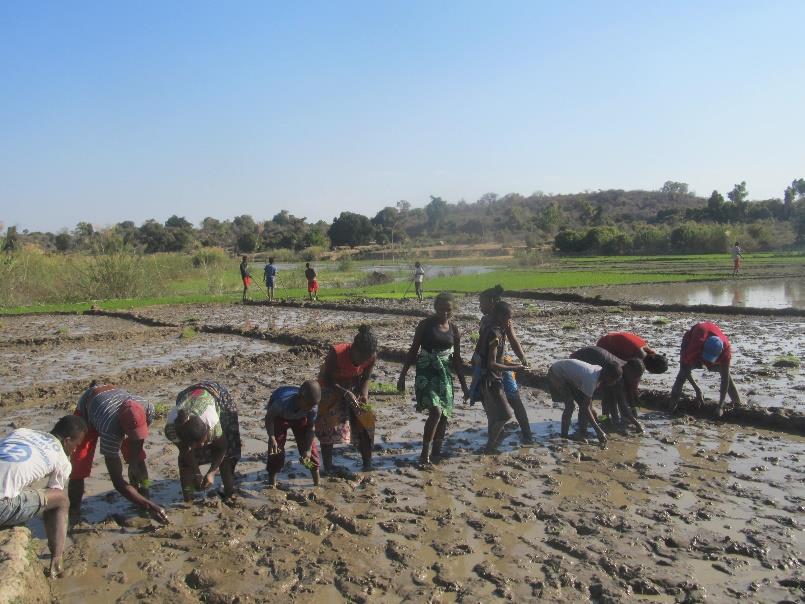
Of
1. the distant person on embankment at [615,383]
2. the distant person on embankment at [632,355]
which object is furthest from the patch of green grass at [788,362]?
the distant person on embankment at [615,383]

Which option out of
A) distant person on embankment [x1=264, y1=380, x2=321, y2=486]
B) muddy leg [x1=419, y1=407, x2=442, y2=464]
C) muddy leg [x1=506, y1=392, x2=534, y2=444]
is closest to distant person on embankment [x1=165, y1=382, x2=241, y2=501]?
distant person on embankment [x1=264, y1=380, x2=321, y2=486]

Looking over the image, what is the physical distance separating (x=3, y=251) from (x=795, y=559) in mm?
27798

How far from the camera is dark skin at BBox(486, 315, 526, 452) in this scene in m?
6.39

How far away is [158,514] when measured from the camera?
4871 millimetres

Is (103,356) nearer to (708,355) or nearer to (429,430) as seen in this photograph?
(429,430)

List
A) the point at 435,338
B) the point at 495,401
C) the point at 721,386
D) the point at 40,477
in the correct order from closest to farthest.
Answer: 1. the point at 40,477
2. the point at 435,338
3. the point at 495,401
4. the point at 721,386

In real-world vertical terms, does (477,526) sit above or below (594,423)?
below

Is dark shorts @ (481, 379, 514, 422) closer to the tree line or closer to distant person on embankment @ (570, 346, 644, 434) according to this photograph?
distant person on embankment @ (570, 346, 644, 434)

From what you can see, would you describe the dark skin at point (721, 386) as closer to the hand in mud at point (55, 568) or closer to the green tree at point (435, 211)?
the hand in mud at point (55, 568)

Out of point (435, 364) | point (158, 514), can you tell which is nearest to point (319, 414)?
point (435, 364)

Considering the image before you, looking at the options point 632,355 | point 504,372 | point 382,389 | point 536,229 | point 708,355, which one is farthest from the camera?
point 536,229

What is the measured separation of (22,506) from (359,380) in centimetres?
279

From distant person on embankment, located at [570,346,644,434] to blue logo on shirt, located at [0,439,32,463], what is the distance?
5.03m

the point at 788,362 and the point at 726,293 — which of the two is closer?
the point at 788,362
